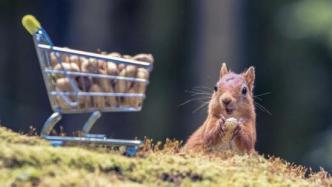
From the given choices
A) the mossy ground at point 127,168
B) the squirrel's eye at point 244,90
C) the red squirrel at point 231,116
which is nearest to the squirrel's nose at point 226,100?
the red squirrel at point 231,116

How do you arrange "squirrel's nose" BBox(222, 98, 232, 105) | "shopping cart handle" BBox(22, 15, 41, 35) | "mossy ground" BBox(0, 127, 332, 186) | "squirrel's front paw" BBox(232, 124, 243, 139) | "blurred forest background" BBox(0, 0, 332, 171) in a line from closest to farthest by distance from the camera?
"mossy ground" BBox(0, 127, 332, 186) → "shopping cart handle" BBox(22, 15, 41, 35) → "squirrel's front paw" BBox(232, 124, 243, 139) → "squirrel's nose" BBox(222, 98, 232, 105) → "blurred forest background" BBox(0, 0, 332, 171)

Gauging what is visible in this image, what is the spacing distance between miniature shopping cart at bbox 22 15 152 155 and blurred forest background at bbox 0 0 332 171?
18.4 feet

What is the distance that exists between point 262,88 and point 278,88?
25 cm

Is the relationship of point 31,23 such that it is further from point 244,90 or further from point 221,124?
point 244,90

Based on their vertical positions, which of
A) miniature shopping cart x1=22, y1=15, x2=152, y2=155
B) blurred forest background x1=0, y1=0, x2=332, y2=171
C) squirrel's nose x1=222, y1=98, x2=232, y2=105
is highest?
miniature shopping cart x1=22, y1=15, x2=152, y2=155

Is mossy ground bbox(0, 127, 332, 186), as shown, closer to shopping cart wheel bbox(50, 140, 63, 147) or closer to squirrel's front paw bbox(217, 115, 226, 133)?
shopping cart wheel bbox(50, 140, 63, 147)

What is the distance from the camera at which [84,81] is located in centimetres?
303

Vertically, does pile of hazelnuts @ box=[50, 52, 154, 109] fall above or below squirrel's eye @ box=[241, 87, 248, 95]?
above

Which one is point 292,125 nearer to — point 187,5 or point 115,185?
point 187,5

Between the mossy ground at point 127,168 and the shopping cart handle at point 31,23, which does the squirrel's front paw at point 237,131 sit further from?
the shopping cart handle at point 31,23

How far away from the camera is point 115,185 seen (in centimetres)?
269

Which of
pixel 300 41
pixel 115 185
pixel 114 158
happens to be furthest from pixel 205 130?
pixel 300 41

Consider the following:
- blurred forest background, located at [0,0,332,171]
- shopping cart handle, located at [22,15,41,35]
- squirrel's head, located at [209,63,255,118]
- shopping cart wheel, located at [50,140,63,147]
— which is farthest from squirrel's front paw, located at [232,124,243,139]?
blurred forest background, located at [0,0,332,171]

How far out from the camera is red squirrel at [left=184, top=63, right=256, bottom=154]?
362 centimetres
